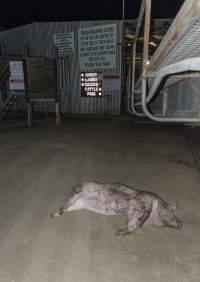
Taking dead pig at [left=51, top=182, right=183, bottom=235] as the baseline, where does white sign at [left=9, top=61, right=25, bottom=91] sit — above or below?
above

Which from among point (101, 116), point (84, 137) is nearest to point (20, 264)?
point (84, 137)

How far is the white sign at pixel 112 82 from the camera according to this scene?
927 centimetres

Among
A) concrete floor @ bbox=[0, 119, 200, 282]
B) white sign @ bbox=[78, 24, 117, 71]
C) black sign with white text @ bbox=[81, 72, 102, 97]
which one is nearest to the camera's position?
concrete floor @ bbox=[0, 119, 200, 282]

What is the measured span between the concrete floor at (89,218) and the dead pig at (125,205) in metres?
0.07

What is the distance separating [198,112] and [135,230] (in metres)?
1.89

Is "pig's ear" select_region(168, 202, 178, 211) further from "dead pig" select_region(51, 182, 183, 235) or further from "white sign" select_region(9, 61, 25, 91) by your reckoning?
"white sign" select_region(9, 61, 25, 91)

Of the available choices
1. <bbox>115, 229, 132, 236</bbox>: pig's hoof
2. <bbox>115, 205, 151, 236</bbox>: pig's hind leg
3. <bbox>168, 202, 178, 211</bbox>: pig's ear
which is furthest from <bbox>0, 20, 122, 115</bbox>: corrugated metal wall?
<bbox>115, 229, 132, 236</bbox>: pig's hoof

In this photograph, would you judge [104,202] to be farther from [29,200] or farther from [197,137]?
[197,137]

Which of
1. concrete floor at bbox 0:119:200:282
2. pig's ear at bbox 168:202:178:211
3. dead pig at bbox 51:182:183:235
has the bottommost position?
concrete floor at bbox 0:119:200:282

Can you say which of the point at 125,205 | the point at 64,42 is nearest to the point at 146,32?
the point at 125,205

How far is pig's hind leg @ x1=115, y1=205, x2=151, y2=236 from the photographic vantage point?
2.39 metres

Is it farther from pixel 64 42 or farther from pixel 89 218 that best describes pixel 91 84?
pixel 89 218

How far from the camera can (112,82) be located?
9.34 m

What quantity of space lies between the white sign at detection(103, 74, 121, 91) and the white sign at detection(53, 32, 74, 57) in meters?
1.71
